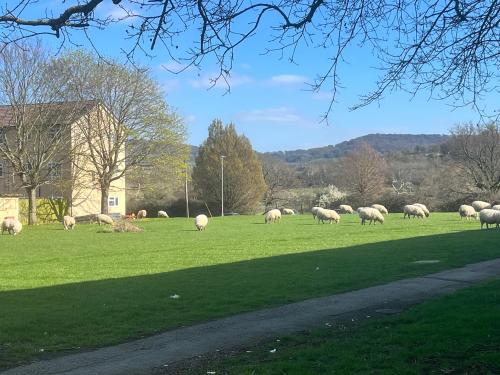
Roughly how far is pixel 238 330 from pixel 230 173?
70.5 m

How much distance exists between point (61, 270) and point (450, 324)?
1347cm

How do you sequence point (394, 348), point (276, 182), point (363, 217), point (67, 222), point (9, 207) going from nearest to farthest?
point (394, 348) → point (67, 222) → point (363, 217) → point (9, 207) → point (276, 182)

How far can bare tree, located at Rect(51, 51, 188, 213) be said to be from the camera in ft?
163

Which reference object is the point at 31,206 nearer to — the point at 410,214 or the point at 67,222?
the point at 67,222

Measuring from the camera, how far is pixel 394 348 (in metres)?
7.17

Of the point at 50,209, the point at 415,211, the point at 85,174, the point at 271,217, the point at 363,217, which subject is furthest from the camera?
the point at 50,209

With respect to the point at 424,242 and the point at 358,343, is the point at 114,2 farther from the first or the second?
the point at 424,242

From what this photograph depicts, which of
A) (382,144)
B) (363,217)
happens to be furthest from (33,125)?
(382,144)

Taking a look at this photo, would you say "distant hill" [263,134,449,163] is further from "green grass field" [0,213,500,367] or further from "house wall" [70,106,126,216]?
"green grass field" [0,213,500,367]

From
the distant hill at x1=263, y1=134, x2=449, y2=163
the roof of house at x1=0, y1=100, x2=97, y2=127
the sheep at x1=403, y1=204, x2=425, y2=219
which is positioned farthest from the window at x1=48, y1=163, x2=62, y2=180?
the distant hill at x1=263, y1=134, x2=449, y2=163

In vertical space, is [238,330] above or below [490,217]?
below

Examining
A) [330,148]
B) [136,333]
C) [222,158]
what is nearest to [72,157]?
[222,158]

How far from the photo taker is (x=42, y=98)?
1822 inches

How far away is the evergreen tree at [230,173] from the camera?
7950 centimetres
